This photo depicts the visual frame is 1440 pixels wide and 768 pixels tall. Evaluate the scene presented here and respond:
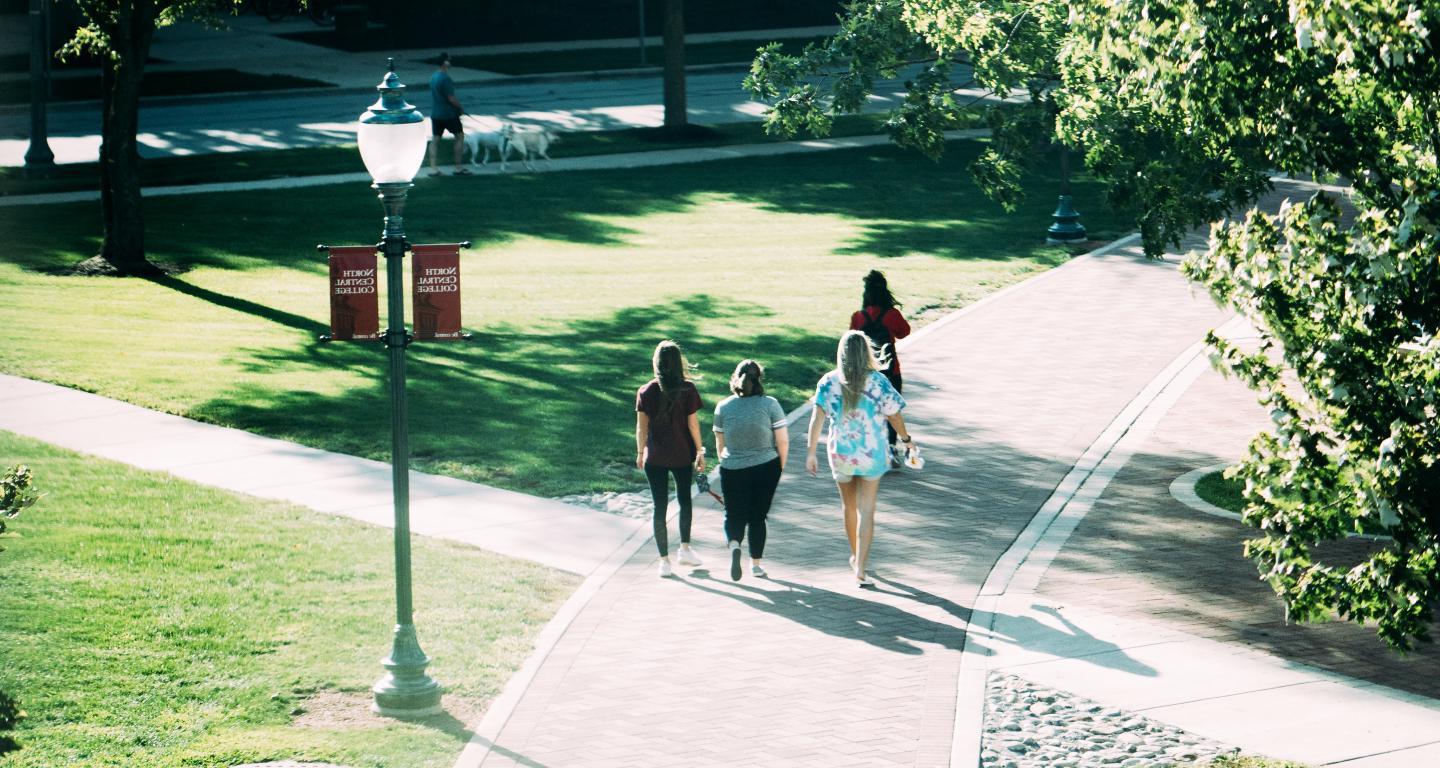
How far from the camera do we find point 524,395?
17.0m

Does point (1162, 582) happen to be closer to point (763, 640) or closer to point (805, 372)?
point (763, 640)

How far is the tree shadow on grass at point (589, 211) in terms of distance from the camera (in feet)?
78.7

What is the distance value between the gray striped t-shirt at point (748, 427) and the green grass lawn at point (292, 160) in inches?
659

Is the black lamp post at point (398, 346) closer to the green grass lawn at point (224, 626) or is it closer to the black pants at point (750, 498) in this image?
the green grass lawn at point (224, 626)

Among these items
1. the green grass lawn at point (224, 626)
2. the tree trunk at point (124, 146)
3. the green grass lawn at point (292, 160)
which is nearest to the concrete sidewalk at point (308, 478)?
the green grass lawn at point (224, 626)

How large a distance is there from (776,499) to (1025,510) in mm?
1923

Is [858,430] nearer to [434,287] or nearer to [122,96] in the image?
[434,287]

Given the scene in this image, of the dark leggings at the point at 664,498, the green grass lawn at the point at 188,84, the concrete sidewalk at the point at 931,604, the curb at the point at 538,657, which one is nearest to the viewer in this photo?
the curb at the point at 538,657

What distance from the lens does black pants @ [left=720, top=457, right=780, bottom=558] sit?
11.5 meters

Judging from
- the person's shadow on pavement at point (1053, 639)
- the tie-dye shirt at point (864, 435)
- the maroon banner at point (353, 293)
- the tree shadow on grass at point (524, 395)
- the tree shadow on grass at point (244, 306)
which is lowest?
the person's shadow on pavement at point (1053, 639)

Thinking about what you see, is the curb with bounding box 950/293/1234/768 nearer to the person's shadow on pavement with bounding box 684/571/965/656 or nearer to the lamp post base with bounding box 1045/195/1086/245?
the person's shadow on pavement with bounding box 684/571/965/656

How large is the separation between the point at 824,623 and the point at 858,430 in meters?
1.48

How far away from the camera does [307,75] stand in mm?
42594

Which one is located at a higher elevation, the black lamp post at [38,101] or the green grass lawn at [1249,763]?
the black lamp post at [38,101]
